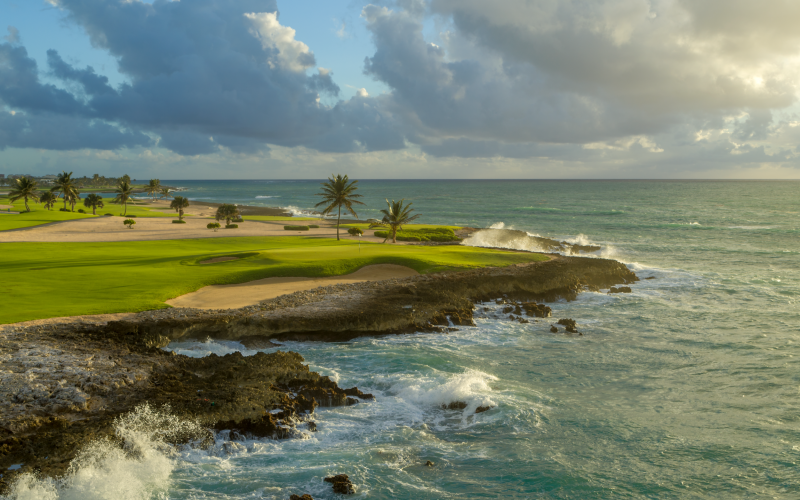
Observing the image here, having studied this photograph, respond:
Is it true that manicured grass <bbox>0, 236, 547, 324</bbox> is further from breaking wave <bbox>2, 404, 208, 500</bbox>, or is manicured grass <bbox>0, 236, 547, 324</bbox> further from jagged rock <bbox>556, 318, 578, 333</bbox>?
jagged rock <bbox>556, 318, 578, 333</bbox>

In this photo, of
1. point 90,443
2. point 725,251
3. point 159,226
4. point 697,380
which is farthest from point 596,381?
point 159,226

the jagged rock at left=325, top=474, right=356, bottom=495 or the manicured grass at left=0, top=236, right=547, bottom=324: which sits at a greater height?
the manicured grass at left=0, top=236, right=547, bottom=324

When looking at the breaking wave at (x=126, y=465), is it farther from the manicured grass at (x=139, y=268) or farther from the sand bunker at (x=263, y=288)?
the sand bunker at (x=263, y=288)

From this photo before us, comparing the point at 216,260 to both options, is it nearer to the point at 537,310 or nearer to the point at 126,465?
the point at 537,310

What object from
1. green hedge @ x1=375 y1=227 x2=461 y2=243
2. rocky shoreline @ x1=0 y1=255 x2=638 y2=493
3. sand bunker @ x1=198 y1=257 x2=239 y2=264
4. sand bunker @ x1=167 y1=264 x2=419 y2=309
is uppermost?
green hedge @ x1=375 y1=227 x2=461 y2=243

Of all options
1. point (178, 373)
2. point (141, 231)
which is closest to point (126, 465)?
point (178, 373)

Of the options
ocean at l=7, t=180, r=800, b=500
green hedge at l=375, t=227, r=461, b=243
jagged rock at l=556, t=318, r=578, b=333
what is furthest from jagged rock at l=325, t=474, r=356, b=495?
green hedge at l=375, t=227, r=461, b=243

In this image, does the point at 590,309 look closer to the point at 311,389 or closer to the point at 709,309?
the point at 709,309
